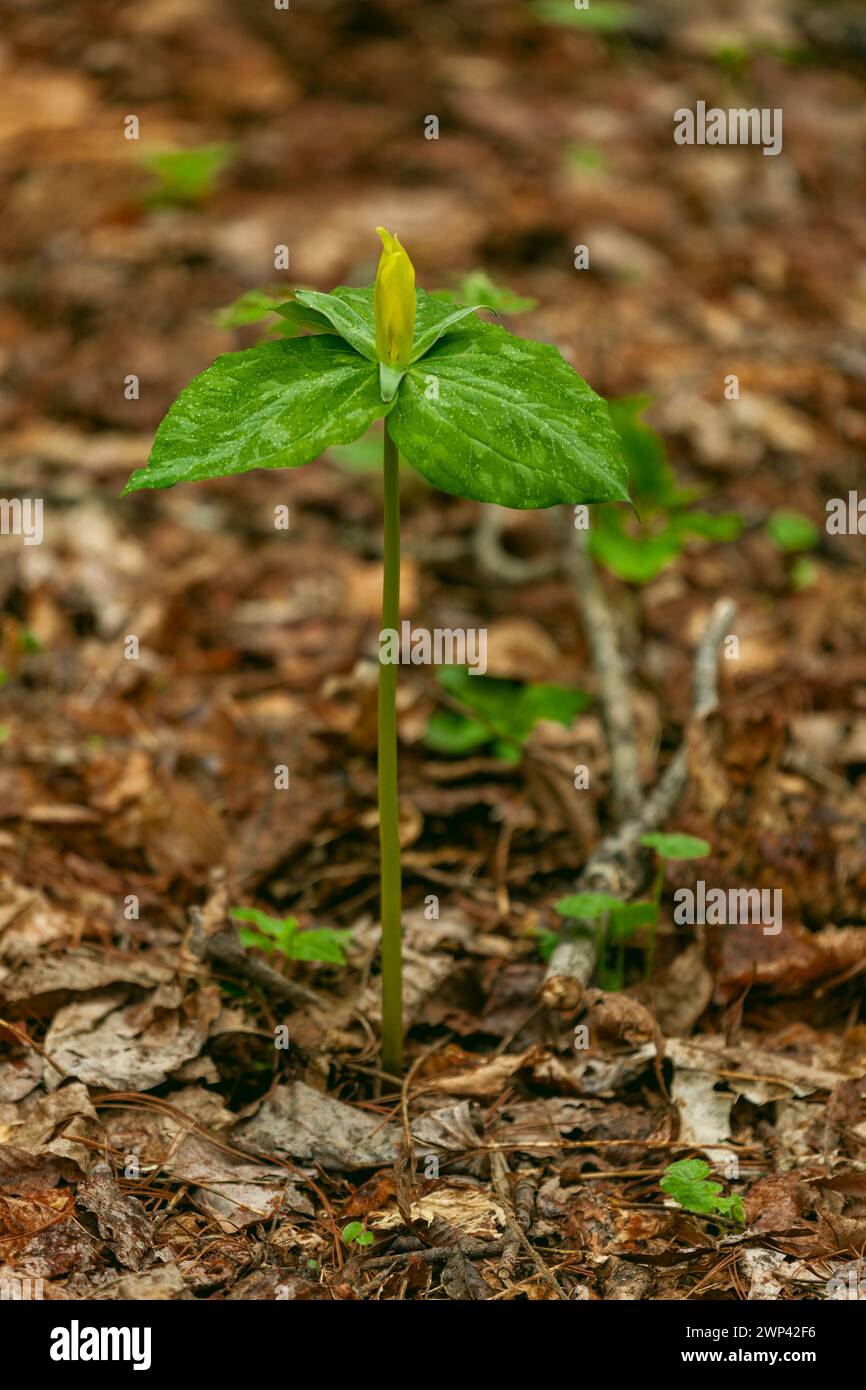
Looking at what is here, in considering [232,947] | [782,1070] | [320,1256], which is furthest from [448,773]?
[320,1256]

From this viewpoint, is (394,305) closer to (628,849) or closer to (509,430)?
(509,430)

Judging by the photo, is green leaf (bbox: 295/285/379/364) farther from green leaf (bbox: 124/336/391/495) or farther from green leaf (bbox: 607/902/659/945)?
green leaf (bbox: 607/902/659/945)

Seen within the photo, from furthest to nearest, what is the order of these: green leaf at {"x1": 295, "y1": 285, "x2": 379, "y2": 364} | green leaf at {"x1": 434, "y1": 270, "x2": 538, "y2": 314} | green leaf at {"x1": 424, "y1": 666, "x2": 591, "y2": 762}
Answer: green leaf at {"x1": 424, "y1": 666, "x2": 591, "y2": 762}, green leaf at {"x1": 434, "y1": 270, "x2": 538, "y2": 314}, green leaf at {"x1": 295, "y1": 285, "x2": 379, "y2": 364}

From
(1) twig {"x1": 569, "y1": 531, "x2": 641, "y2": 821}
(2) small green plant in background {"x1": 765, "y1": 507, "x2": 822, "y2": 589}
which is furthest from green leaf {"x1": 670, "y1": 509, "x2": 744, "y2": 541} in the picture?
(2) small green plant in background {"x1": 765, "y1": 507, "x2": 822, "y2": 589}

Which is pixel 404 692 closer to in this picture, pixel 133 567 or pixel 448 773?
pixel 448 773
